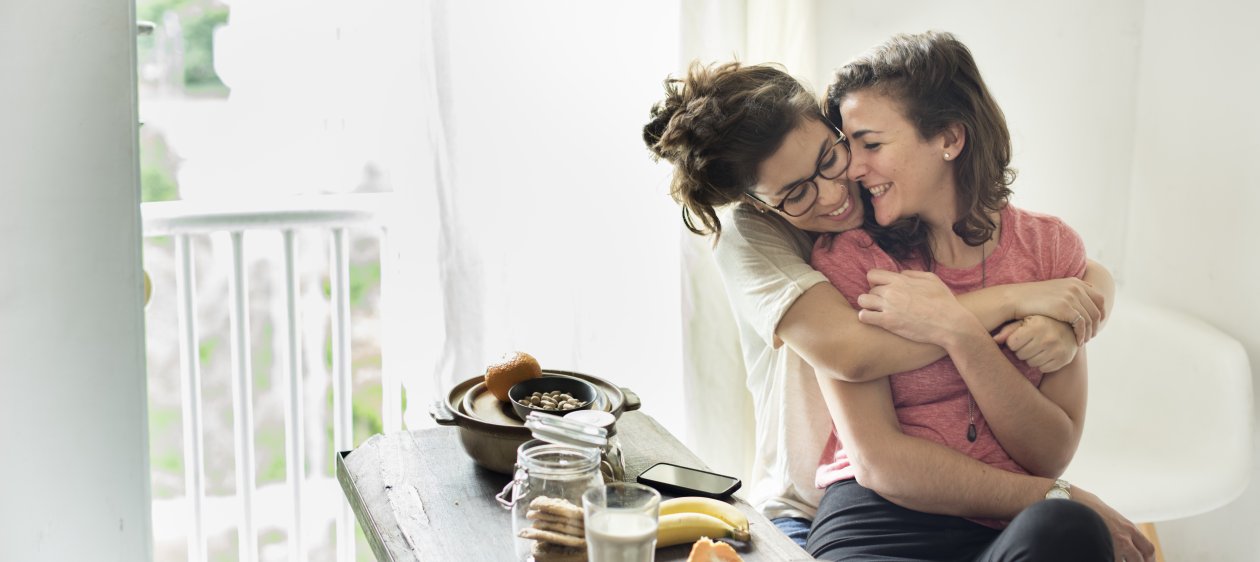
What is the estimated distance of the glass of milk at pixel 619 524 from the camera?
0.95m

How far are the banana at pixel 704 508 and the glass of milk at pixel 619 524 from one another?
0.23 meters

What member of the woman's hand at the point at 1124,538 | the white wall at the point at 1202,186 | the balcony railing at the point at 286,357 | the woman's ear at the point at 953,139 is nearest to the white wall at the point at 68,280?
the balcony railing at the point at 286,357

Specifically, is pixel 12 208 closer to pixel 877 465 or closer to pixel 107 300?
pixel 107 300

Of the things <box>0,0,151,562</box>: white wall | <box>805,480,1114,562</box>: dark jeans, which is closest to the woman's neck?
<box>805,480,1114,562</box>: dark jeans

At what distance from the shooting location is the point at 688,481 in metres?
1.33

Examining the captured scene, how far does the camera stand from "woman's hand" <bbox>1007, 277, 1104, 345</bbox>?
4.93 ft

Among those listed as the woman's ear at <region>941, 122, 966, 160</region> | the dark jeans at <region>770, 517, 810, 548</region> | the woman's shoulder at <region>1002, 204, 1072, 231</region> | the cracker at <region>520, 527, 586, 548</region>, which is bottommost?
the dark jeans at <region>770, 517, 810, 548</region>

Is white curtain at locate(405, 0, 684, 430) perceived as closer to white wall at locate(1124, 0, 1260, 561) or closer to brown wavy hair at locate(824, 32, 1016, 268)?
brown wavy hair at locate(824, 32, 1016, 268)

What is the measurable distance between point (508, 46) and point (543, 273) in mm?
428

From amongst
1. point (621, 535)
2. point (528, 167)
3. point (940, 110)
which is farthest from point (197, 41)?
point (621, 535)

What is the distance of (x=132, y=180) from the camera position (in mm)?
1616

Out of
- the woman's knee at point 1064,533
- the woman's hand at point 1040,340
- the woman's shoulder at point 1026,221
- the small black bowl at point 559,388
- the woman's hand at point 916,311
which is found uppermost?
the woman's shoulder at point 1026,221

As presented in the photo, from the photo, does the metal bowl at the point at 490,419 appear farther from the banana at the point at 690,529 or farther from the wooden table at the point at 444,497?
the banana at the point at 690,529

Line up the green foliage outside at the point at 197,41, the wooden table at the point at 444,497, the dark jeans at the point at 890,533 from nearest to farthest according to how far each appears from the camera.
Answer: the wooden table at the point at 444,497, the dark jeans at the point at 890,533, the green foliage outside at the point at 197,41
